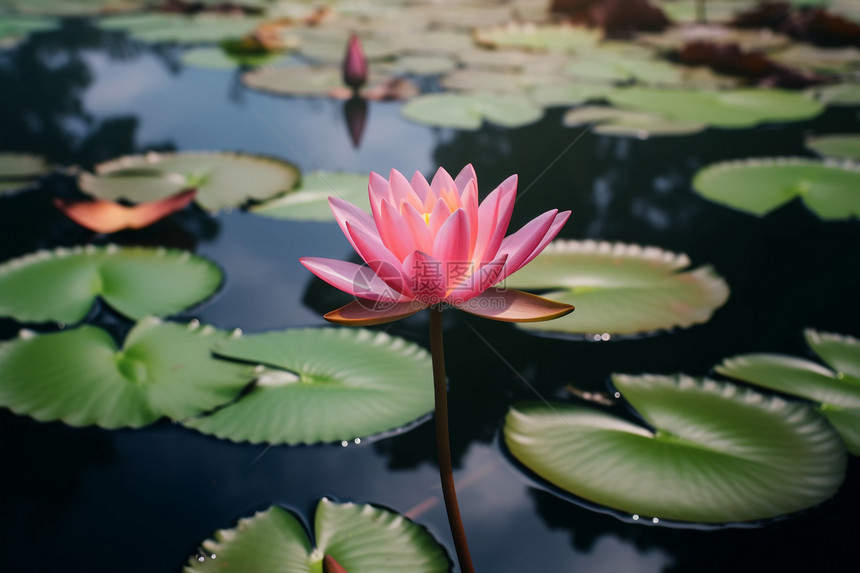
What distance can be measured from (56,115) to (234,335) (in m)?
2.07

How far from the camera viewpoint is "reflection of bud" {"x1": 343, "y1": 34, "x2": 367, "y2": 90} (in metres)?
2.85

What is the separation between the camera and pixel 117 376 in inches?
44.2

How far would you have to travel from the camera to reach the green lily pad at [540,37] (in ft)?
12.9

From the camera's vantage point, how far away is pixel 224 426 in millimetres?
1026

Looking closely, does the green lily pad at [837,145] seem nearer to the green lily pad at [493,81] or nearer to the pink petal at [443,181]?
the green lily pad at [493,81]

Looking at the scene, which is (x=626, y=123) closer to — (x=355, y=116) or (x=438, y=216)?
(x=355, y=116)

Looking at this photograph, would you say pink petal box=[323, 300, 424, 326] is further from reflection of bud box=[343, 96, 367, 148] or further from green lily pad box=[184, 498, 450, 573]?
reflection of bud box=[343, 96, 367, 148]

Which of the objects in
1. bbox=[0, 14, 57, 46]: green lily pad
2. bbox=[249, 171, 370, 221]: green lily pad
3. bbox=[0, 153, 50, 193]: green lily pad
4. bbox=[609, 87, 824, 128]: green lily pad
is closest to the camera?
bbox=[249, 171, 370, 221]: green lily pad

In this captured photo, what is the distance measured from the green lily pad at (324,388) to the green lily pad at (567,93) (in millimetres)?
1929

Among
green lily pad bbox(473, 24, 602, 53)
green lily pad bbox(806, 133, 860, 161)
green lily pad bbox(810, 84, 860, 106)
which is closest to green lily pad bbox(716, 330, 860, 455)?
green lily pad bbox(806, 133, 860, 161)

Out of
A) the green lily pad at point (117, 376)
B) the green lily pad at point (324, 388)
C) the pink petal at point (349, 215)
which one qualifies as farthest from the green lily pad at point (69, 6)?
the pink petal at point (349, 215)

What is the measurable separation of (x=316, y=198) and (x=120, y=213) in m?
0.52

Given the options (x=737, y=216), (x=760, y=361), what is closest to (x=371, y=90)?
(x=737, y=216)

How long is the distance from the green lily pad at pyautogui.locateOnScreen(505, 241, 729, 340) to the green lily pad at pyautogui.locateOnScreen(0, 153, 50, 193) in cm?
162
